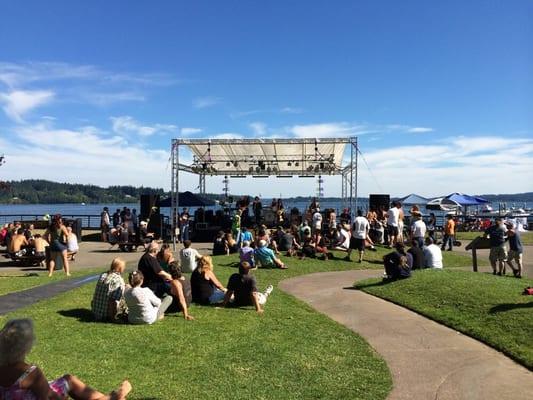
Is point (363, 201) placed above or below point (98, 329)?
above

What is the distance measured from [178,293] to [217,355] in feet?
6.88

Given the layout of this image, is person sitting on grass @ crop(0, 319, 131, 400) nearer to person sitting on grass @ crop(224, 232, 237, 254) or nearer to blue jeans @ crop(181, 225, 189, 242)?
person sitting on grass @ crop(224, 232, 237, 254)

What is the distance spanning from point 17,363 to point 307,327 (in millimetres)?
4473

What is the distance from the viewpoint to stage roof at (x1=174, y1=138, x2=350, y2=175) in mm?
20016

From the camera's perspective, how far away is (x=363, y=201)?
26219 millimetres

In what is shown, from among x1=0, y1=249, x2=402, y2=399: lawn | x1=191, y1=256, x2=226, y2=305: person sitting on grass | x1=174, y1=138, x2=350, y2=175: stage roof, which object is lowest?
x1=0, y1=249, x2=402, y2=399: lawn

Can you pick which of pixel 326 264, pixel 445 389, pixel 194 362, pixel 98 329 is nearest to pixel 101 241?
pixel 326 264

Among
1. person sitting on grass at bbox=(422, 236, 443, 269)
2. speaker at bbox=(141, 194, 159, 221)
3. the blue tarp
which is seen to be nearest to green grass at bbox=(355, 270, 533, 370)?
person sitting on grass at bbox=(422, 236, 443, 269)

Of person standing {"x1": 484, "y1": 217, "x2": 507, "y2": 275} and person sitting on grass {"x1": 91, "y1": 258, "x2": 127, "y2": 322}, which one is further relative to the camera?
person standing {"x1": 484, "y1": 217, "x2": 507, "y2": 275}

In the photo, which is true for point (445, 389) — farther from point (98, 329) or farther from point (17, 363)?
point (98, 329)

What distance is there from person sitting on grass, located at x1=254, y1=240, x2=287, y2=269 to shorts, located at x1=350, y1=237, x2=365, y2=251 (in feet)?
8.87

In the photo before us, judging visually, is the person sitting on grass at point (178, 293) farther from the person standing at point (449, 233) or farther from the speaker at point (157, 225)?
the speaker at point (157, 225)

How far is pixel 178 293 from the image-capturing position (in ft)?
25.1

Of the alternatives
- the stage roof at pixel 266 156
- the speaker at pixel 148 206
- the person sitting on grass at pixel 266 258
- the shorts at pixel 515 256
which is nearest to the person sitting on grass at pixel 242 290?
the person sitting on grass at pixel 266 258
